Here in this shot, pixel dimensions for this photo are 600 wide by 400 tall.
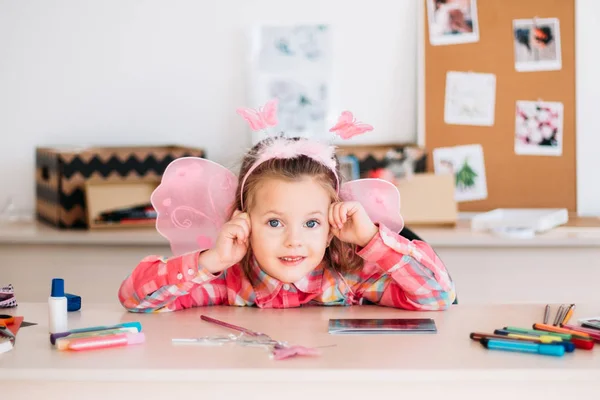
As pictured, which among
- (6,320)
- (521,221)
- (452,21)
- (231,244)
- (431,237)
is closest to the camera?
(6,320)

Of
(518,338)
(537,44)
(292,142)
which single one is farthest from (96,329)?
(537,44)

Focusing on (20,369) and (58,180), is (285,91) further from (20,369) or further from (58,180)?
(20,369)

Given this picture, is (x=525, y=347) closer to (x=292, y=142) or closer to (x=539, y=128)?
(x=292, y=142)

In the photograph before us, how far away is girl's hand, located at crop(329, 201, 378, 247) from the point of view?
1.57m

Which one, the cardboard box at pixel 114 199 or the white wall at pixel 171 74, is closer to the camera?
the cardboard box at pixel 114 199

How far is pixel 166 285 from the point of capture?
1.58 m

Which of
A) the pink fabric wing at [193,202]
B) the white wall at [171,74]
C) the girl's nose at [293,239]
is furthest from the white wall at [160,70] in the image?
the girl's nose at [293,239]

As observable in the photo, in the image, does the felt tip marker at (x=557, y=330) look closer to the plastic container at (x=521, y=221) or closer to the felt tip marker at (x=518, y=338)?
the felt tip marker at (x=518, y=338)

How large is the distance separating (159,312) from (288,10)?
63.7 inches

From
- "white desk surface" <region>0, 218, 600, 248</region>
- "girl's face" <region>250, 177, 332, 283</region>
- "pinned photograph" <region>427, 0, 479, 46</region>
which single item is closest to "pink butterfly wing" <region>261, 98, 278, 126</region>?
"girl's face" <region>250, 177, 332, 283</region>

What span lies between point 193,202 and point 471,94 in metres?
1.51

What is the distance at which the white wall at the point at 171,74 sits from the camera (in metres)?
2.97

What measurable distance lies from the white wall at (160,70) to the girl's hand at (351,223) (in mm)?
1420

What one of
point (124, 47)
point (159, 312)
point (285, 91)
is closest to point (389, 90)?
point (285, 91)
